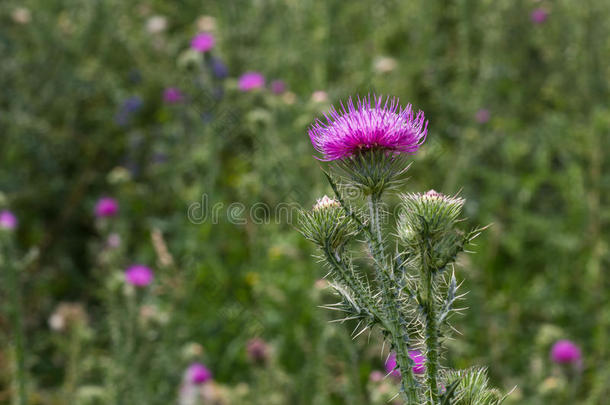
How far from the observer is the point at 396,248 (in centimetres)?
112

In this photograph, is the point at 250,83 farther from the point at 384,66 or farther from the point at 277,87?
the point at 384,66

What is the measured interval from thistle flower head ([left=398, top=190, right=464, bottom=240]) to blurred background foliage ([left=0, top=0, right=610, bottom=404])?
4.45 feet

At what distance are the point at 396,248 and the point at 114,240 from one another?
2769mm

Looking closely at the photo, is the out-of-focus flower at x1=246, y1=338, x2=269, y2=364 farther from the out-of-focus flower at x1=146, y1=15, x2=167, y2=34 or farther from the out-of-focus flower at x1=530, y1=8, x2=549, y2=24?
the out-of-focus flower at x1=530, y1=8, x2=549, y2=24

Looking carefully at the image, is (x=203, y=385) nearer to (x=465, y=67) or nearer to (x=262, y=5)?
(x=465, y=67)

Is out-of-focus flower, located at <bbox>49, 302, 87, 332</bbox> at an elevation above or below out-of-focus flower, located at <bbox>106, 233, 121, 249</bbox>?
below

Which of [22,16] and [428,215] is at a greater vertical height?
[22,16]

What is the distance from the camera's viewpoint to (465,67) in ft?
13.0

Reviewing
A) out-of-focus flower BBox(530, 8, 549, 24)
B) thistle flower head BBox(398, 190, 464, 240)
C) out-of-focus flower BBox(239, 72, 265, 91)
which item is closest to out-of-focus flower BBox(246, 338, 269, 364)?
out-of-focus flower BBox(239, 72, 265, 91)

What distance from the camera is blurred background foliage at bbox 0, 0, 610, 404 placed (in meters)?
3.15

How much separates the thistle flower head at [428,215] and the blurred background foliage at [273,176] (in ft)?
Result: 4.45

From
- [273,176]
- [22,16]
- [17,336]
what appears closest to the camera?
[17,336]

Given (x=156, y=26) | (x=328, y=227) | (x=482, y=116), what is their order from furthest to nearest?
(x=156, y=26) < (x=482, y=116) < (x=328, y=227)

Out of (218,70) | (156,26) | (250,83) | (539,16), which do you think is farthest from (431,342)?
(156,26)
